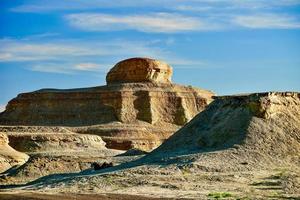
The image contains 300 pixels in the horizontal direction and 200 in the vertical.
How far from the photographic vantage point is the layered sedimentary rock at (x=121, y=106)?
92.0m

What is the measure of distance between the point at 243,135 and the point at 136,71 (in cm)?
6310

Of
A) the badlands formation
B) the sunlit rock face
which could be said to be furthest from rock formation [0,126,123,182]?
the sunlit rock face

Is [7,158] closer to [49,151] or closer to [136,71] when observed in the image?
[49,151]

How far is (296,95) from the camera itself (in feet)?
141

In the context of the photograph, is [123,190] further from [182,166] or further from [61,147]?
[61,147]

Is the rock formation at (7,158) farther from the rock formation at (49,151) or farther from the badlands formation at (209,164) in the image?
the badlands formation at (209,164)

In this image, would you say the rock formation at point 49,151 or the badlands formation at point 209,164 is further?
the rock formation at point 49,151

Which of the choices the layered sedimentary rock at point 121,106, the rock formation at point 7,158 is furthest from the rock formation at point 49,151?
the layered sedimentary rock at point 121,106

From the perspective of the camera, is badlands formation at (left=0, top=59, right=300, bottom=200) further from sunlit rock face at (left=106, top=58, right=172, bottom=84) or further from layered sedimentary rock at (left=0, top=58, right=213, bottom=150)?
sunlit rock face at (left=106, top=58, right=172, bottom=84)

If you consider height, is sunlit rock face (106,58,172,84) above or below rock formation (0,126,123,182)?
above

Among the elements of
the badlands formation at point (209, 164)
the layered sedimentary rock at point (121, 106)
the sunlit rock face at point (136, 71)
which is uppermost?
the sunlit rock face at point (136, 71)

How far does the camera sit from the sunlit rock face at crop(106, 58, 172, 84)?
10131 centimetres

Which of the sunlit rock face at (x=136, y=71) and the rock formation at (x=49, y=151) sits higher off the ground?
the sunlit rock face at (x=136, y=71)

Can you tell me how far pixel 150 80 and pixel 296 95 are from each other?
59.7 metres
